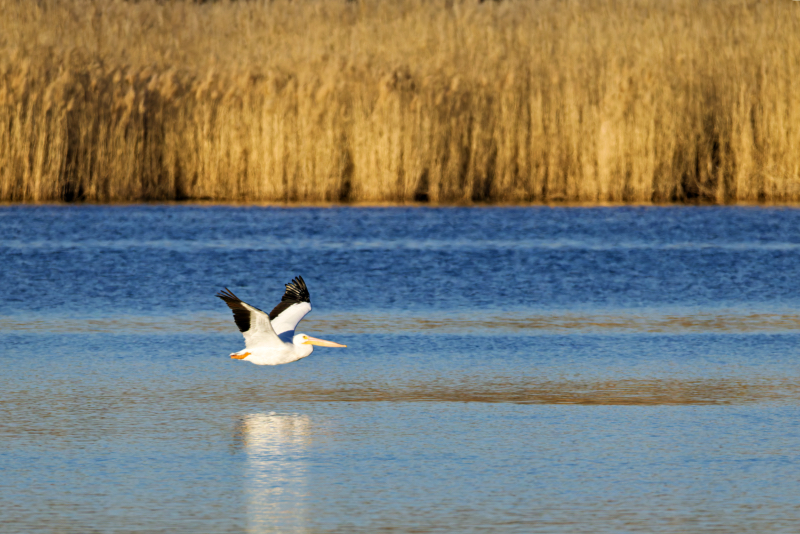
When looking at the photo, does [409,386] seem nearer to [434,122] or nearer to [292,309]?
[292,309]

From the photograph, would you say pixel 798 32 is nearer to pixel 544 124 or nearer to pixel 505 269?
pixel 544 124

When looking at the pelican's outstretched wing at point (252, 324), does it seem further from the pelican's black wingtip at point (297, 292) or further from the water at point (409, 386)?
the pelican's black wingtip at point (297, 292)

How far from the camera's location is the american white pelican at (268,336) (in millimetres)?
6449

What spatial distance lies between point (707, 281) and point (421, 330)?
337 cm

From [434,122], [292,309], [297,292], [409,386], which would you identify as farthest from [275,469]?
[434,122]

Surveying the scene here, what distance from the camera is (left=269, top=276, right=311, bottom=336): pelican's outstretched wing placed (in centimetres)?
695

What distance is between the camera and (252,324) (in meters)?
6.49

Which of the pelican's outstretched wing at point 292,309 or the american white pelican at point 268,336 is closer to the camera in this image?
the american white pelican at point 268,336

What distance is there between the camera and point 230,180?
50.7 feet

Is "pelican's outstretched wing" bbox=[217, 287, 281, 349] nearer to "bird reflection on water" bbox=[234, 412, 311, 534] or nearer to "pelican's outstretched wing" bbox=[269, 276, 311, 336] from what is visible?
"pelican's outstretched wing" bbox=[269, 276, 311, 336]

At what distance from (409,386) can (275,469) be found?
1717 millimetres

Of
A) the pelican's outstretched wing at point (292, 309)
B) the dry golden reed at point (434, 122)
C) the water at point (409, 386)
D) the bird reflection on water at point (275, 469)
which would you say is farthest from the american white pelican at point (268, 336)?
the dry golden reed at point (434, 122)

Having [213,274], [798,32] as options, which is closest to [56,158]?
[213,274]

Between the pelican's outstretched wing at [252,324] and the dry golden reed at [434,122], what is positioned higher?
the dry golden reed at [434,122]
